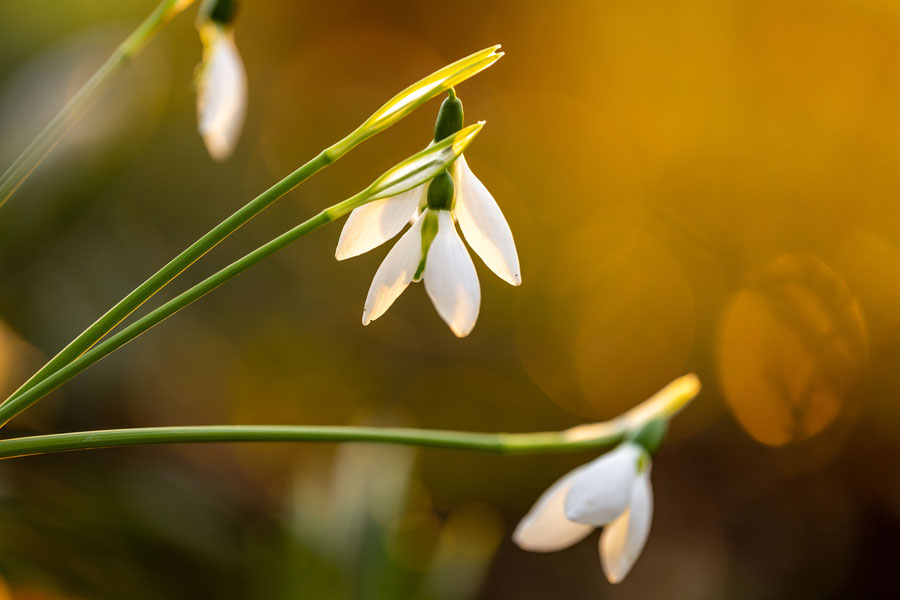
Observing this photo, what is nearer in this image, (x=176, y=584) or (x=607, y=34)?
(x=176, y=584)

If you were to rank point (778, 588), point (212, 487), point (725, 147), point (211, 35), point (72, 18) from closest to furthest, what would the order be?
1. point (211, 35)
2. point (212, 487)
3. point (778, 588)
4. point (72, 18)
5. point (725, 147)

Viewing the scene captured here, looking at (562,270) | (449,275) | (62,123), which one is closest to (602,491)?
(449,275)

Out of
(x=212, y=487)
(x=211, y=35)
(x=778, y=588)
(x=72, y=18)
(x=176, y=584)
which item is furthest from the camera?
(x=72, y=18)

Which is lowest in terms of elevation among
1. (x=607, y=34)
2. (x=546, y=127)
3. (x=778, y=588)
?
(x=778, y=588)

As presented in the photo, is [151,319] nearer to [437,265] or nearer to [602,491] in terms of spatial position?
[437,265]

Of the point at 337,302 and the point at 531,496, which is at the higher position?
the point at 337,302

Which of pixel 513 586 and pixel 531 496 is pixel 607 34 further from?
pixel 513 586

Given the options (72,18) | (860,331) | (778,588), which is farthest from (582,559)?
(72,18)
